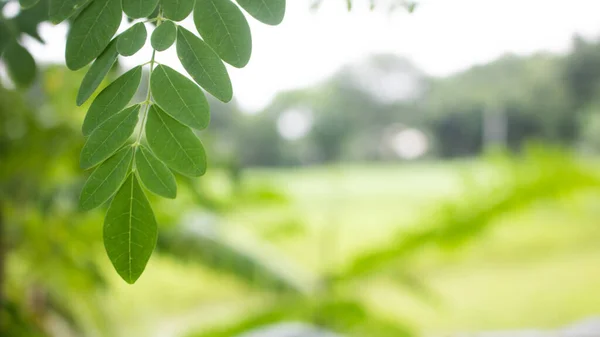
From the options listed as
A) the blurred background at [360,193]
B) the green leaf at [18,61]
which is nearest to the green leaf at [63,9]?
the green leaf at [18,61]

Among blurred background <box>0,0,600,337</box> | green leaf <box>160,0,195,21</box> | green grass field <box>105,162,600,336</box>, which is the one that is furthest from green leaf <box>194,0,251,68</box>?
green grass field <box>105,162,600,336</box>

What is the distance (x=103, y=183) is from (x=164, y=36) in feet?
0.20

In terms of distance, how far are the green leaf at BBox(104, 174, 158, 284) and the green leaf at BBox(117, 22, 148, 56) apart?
0.05 m

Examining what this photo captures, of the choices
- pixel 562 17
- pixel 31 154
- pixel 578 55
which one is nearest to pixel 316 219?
pixel 578 55

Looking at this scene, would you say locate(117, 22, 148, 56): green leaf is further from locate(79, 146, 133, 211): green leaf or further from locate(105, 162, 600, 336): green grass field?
locate(105, 162, 600, 336): green grass field

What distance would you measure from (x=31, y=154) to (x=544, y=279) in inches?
73.7

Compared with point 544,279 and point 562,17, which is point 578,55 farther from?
point 544,279

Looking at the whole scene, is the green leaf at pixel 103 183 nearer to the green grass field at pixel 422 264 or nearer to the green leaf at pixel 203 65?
the green leaf at pixel 203 65

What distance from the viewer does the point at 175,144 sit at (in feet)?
0.76

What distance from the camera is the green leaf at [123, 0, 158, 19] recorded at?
8.9 inches

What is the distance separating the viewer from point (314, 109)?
2.22 meters

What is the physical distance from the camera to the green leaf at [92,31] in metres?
0.23

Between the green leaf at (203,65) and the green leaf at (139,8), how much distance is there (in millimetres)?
14

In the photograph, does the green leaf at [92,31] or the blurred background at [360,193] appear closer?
the green leaf at [92,31]
